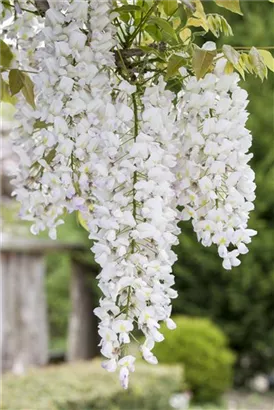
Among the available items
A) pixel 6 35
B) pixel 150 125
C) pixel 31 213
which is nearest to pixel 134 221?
pixel 150 125

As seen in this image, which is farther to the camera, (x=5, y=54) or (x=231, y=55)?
(x=5, y=54)

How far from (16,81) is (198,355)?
20.3 feet

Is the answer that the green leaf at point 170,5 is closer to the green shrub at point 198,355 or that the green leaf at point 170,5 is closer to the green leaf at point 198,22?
the green leaf at point 198,22

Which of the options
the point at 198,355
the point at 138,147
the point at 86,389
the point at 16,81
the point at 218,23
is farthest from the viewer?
the point at 198,355

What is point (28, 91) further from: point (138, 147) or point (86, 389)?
point (86, 389)

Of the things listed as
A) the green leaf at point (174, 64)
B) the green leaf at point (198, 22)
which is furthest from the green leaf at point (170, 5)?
the green leaf at point (174, 64)

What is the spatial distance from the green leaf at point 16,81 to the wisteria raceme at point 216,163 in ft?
0.92

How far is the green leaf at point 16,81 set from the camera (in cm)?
141

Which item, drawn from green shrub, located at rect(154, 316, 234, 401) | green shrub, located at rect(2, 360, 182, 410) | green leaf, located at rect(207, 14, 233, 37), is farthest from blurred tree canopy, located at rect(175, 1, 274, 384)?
green leaf, located at rect(207, 14, 233, 37)

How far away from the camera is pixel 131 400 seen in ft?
16.2

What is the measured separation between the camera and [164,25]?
1367 millimetres

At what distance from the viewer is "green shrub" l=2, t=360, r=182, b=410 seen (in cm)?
401

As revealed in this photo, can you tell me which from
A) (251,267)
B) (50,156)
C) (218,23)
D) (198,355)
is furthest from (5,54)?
(251,267)

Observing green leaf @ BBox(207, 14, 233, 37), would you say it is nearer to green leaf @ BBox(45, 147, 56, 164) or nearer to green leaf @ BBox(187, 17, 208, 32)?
green leaf @ BBox(187, 17, 208, 32)
